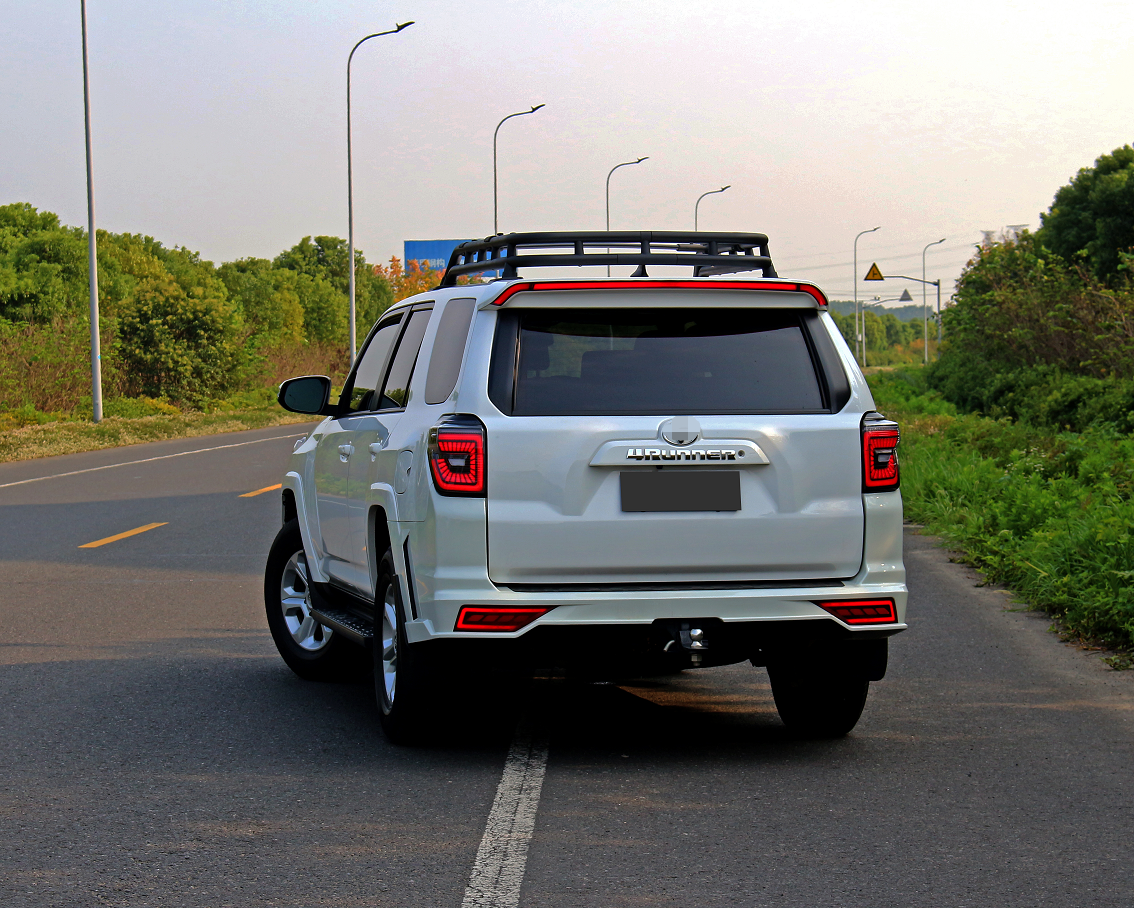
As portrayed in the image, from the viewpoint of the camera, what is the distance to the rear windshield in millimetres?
5457

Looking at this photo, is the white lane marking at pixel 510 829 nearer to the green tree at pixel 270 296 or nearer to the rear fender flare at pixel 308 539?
the rear fender flare at pixel 308 539

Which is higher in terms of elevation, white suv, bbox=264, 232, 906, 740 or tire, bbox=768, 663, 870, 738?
white suv, bbox=264, 232, 906, 740

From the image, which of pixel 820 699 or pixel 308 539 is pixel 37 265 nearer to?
pixel 308 539

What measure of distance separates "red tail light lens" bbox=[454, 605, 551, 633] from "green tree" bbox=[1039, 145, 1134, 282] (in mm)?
39624

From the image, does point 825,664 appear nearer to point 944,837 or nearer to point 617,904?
point 944,837

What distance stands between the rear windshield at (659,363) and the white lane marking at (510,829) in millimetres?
A: 1362

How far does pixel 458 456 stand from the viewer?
534cm

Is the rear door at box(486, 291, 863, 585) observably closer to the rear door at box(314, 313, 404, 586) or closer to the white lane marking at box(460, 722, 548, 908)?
the white lane marking at box(460, 722, 548, 908)

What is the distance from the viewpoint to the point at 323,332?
10981 cm

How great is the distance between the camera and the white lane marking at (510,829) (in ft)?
13.6

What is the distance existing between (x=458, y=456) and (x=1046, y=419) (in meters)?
20.1

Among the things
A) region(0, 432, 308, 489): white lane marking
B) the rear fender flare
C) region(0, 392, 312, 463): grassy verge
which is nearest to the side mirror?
the rear fender flare

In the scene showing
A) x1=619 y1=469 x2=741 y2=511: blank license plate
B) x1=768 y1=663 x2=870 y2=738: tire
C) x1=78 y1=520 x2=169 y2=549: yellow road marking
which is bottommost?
x1=78 y1=520 x2=169 y2=549: yellow road marking

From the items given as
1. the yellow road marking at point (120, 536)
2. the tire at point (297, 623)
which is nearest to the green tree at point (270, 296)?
the yellow road marking at point (120, 536)
